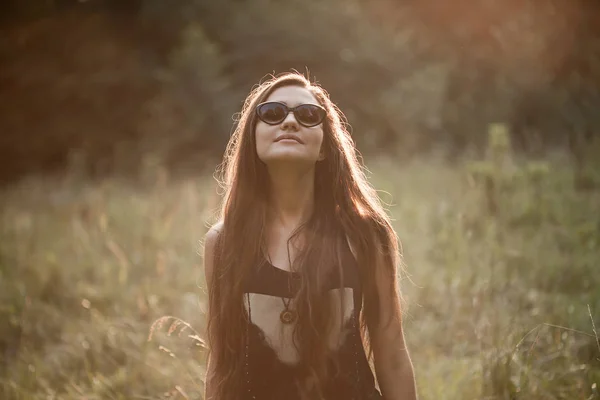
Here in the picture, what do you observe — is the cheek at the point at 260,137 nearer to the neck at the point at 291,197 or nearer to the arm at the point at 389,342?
the neck at the point at 291,197

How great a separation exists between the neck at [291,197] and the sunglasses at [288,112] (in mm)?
174

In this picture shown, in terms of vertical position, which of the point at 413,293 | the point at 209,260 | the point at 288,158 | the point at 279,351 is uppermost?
the point at 288,158

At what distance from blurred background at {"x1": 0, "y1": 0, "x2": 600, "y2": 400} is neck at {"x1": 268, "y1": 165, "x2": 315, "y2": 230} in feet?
2.47

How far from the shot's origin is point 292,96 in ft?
6.80

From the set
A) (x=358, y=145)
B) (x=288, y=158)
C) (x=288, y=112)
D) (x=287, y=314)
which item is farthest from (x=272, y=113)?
(x=358, y=145)

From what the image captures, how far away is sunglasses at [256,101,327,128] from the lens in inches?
78.9

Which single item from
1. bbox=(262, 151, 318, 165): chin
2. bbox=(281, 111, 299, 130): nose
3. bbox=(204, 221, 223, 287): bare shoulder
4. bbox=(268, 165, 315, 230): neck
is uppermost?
bbox=(281, 111, 299, 130): nose

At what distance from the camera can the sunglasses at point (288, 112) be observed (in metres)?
2.00

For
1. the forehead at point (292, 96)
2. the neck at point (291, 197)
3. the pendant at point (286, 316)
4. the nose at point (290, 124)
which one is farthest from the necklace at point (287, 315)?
the forehead at point (292, 96)

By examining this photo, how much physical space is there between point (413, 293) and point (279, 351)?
8.38 feet

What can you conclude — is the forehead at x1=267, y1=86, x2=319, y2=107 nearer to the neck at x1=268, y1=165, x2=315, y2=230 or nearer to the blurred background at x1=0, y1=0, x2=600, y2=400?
the neck at x1=268, y1=165, x2=315, y2=230

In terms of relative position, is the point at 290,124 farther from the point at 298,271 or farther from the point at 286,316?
the point at 286,316

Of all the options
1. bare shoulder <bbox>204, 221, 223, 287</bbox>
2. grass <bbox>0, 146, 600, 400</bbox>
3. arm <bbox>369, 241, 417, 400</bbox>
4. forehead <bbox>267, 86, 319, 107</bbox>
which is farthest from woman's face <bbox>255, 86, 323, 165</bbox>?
grass <bbox>0, 146, 600, 400</bbox>

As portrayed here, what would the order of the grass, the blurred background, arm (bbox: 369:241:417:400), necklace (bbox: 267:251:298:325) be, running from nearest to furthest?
1. necklace (bbox: 267:251:298:325)
2. arm (bbox: 369:241:417:400)
3. the grass
4. the blurred background
